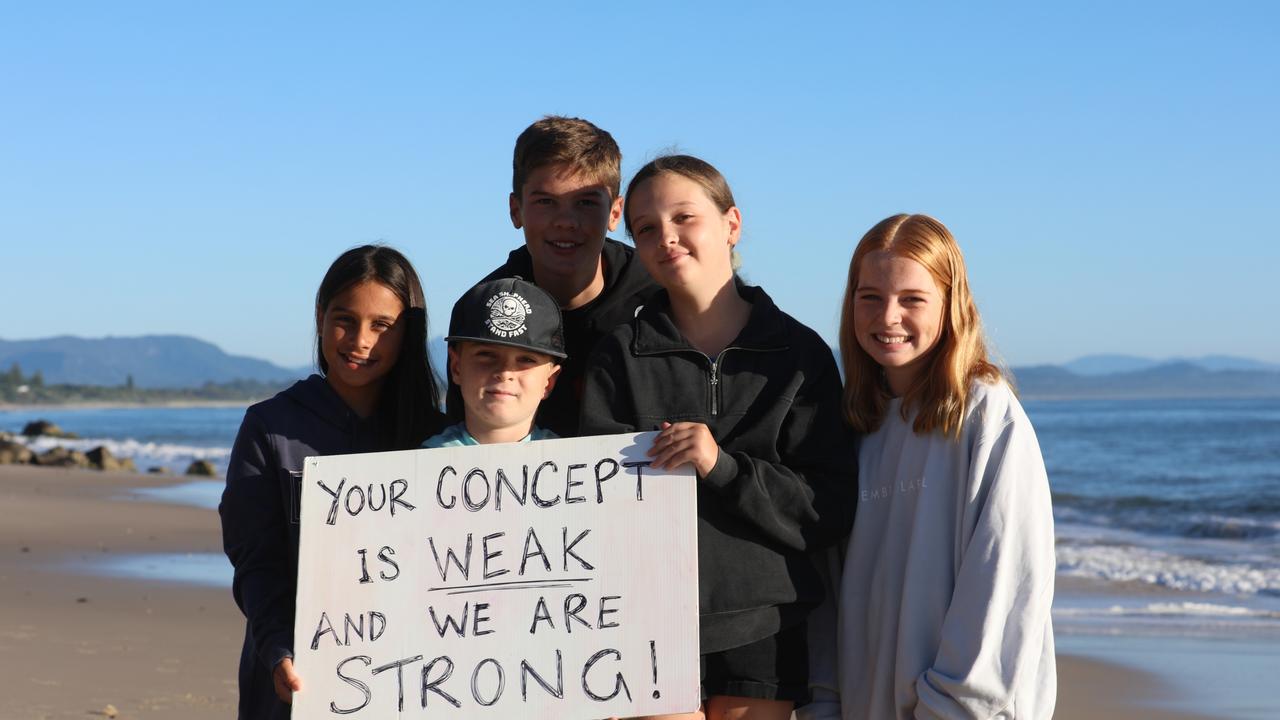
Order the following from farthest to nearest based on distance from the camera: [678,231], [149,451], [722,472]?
[149,451]
[678,231]
[722,472]

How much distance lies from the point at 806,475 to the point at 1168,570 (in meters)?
10.5

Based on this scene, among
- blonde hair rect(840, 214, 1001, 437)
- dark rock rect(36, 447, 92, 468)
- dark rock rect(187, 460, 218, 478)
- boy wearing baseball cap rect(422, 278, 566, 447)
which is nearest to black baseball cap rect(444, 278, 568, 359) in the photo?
boy wearing baseball cap rect(422, 278, 566, 447)

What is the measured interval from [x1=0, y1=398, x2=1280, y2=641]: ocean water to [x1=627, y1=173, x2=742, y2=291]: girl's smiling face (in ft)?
23.0

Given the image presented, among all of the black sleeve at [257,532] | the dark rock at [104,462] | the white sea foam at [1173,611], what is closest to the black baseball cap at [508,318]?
the black sleeve at [257,532]

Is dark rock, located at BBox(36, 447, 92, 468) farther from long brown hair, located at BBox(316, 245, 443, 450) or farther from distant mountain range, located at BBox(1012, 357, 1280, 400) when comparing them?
distant mountain range, located at BBox(1012, 357, 1280, 400)

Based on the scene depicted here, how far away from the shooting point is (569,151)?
385 cm

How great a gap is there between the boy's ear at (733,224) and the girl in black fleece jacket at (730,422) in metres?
0.03

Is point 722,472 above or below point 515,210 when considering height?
below

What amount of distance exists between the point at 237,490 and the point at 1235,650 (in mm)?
7414

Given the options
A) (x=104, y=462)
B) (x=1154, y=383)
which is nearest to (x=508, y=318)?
(x=104, y=462)

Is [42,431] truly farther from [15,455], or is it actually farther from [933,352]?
[933,352]

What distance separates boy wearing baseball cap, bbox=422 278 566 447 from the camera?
10.0 ft

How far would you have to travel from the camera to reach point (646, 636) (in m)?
2.93

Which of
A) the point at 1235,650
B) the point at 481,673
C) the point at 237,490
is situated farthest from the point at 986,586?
the point at 1235,650
